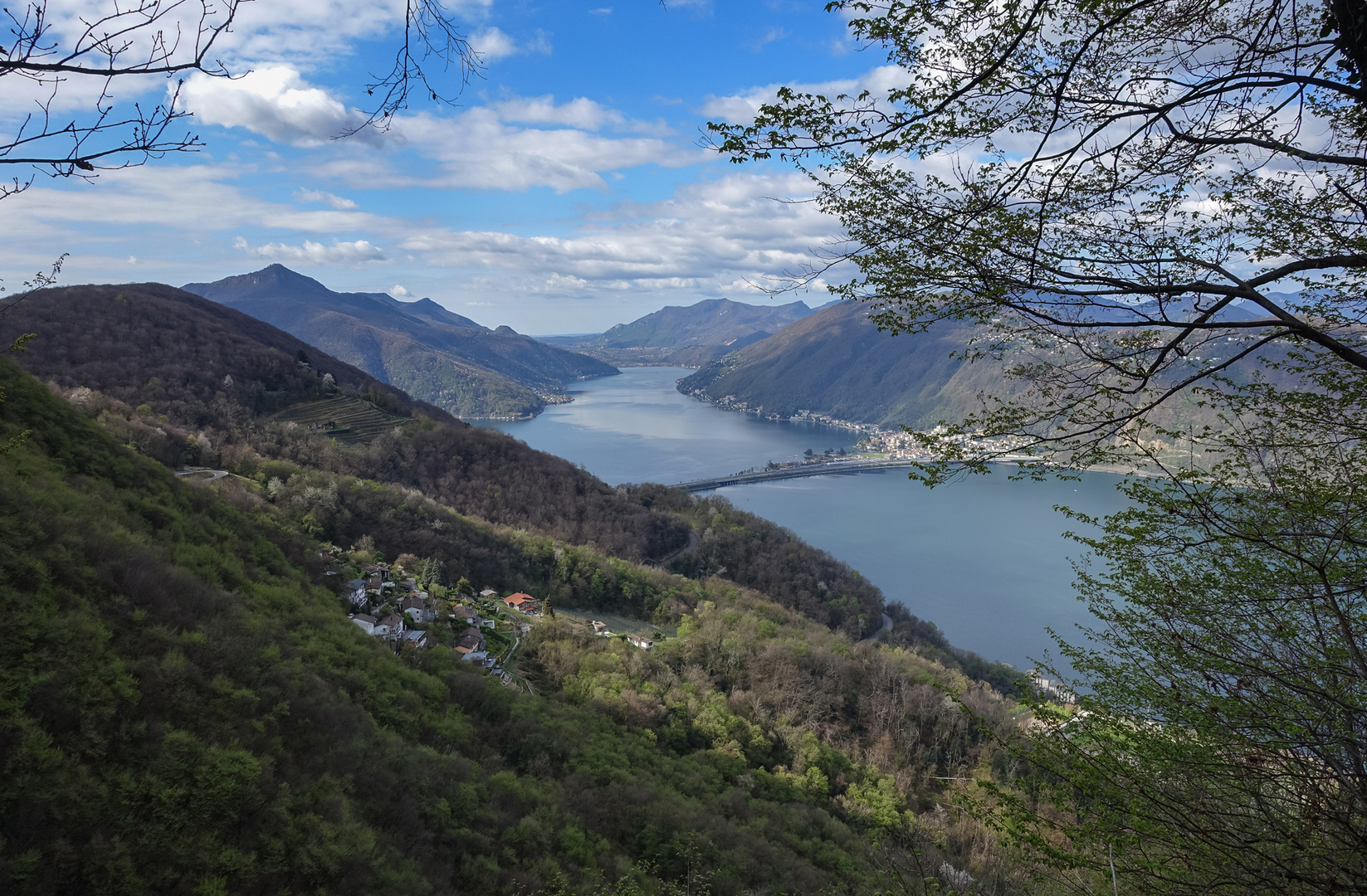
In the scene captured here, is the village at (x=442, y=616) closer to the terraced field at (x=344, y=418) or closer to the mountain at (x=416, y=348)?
the terraced field at (x=344, y=418)

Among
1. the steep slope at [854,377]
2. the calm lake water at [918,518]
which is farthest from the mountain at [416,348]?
the steep slope at [854,377]

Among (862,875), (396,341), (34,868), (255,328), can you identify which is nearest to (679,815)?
(862,875)

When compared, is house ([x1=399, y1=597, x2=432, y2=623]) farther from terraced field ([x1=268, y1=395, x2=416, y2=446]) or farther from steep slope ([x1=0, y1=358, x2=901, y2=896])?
terraced field ([x1=268, y1=395, x2=416, y2=446])

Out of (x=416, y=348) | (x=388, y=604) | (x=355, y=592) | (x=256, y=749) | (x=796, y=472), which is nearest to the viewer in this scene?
(x=256, y=749)

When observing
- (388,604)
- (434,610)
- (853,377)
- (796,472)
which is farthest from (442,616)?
(853,377)

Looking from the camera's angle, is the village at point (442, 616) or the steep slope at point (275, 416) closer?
the village at point (442, 616)

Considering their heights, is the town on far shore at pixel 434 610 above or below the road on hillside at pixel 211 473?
below

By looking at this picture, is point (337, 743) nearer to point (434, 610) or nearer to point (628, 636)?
point (434, 610)
